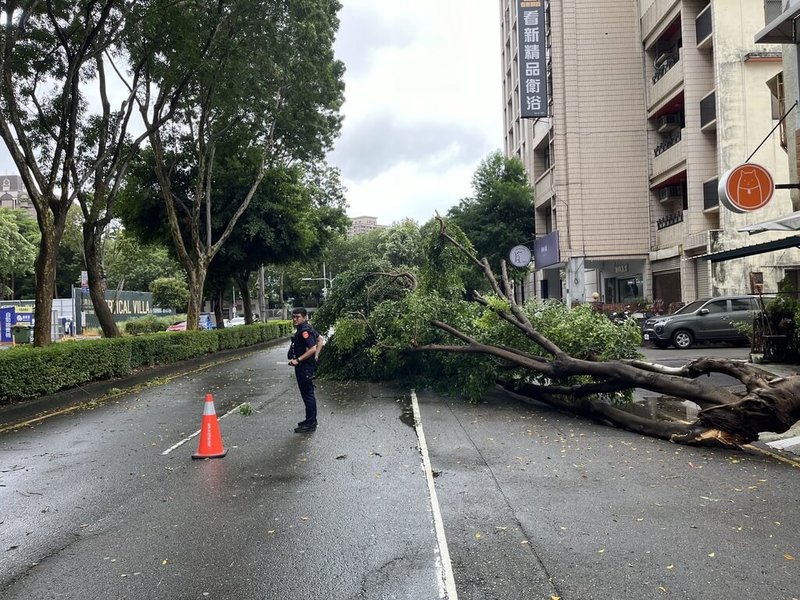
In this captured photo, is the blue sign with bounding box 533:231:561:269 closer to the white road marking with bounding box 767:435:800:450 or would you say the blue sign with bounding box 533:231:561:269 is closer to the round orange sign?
the round orange sign

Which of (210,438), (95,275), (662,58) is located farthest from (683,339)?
(95,275)

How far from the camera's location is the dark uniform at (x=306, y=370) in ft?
30.2

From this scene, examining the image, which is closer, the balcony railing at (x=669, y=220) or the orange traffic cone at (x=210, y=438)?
the orange traffic cone at (x=210, y=438)

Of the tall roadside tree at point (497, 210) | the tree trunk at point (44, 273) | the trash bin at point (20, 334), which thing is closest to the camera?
the tree trunk at point (44, 273)

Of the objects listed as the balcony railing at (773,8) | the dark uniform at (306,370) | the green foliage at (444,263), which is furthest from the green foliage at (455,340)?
the balcony railing at (773,8)

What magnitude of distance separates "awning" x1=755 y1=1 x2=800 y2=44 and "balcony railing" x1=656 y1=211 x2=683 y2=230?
14.6 meters

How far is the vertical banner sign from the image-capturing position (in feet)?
104

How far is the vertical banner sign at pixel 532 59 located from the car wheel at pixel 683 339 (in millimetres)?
14709

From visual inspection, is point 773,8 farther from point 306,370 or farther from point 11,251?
point 11,251

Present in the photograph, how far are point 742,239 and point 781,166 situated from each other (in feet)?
9.85

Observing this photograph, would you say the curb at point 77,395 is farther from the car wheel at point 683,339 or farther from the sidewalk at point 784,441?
the car wheel at point 683,339

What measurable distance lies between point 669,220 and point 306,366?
24128 millimetres

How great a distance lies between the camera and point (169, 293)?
61531 mm

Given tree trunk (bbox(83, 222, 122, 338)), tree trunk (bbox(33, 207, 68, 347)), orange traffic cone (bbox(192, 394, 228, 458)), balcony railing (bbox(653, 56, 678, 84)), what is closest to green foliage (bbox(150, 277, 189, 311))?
tree trunk (bbox(83, 222, 122, 338))
